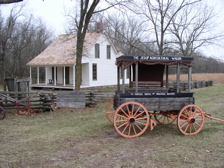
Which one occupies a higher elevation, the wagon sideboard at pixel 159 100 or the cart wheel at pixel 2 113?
the wagon sideboard at pixel 159 100

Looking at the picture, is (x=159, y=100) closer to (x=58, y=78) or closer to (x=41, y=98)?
(x=41, y=98)

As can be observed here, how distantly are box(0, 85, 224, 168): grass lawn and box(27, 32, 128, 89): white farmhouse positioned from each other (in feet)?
50.2

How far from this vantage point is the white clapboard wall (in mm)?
12430

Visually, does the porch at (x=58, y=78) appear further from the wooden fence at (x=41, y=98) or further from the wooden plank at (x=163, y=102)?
the wooden plank at (x=163, y=102)

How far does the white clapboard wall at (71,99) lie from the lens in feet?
40.8

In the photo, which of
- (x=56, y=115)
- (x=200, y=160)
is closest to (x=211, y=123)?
(x=200, y=160)

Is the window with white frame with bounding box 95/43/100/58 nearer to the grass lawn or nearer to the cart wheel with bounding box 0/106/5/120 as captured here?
the cart wheel with bounding box 0/106/5/120

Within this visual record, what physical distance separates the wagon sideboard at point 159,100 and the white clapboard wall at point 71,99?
6.18m

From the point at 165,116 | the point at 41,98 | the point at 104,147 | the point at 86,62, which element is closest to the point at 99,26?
the point at 86,62

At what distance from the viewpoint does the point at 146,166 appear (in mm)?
4574

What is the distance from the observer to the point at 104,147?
5.84 metres

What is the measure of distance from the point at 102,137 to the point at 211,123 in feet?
14.1

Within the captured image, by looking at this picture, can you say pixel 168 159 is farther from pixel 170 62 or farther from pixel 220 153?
pixel 170 62

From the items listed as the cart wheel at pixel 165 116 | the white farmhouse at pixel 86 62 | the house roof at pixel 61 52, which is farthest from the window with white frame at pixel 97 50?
the cart wheel at pixel 165 116
